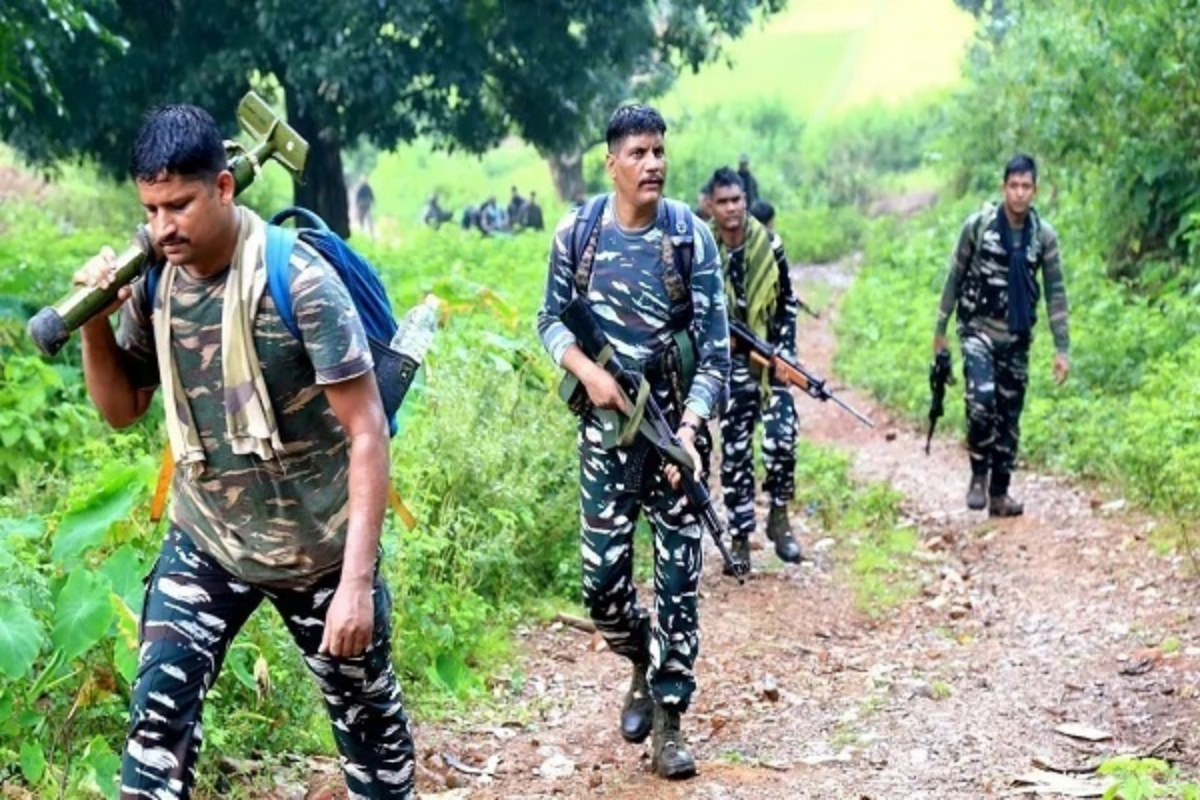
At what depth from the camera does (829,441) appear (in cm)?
1373

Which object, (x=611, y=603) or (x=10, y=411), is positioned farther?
(x=10, y=411)

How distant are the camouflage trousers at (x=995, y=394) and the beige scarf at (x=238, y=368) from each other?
654 centimetres

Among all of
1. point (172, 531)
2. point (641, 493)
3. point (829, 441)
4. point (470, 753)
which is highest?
point (172, 531)

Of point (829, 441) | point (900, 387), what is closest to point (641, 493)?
point (829, 441)

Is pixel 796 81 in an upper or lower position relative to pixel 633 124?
lower

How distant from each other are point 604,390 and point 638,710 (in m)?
1.23

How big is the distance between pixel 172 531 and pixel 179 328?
538 mm

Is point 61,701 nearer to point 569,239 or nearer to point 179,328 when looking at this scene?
point 179,328

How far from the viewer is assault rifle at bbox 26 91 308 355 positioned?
3.26 m

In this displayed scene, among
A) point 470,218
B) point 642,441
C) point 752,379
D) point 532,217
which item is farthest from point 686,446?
point 470,218

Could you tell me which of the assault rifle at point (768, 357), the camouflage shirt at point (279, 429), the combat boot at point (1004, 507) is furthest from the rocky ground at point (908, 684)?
the camouflage shirt at point (279, 429)

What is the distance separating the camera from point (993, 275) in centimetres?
919

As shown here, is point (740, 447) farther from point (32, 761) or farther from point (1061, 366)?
point (32, 761)

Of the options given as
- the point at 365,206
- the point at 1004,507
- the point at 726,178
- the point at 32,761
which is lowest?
the point at 365,206
